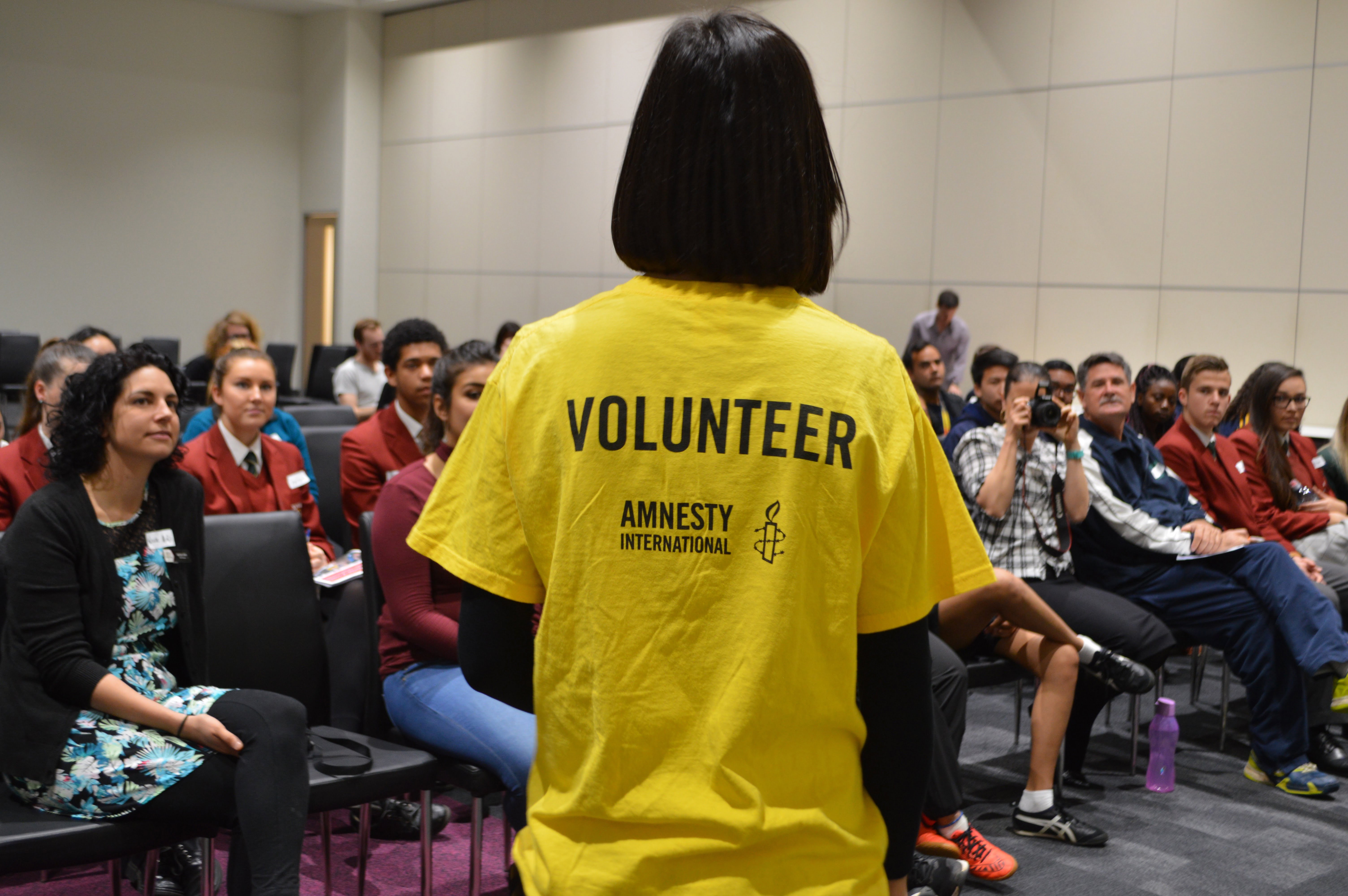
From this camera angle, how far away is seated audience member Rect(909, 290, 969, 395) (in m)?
8.93

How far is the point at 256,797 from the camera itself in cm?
224

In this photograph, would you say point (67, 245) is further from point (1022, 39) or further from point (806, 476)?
point (806, 476)

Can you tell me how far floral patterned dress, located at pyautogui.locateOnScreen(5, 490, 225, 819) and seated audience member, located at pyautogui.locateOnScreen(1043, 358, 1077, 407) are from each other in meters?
3.79

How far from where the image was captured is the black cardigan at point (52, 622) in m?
2.24

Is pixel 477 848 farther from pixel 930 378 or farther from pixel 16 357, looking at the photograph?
pixel 16 357

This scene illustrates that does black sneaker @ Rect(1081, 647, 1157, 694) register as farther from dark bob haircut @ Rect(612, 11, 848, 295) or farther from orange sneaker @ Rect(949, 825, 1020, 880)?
dark bob haircut @ Rect(612, 11, 848, 295)

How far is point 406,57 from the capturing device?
1367cm

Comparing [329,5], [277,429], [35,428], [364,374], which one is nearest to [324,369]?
[364,374]

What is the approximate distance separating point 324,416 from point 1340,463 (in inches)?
178

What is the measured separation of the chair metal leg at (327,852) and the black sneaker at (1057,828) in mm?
1866

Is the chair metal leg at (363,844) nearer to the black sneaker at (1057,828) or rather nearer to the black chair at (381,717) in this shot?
the black chair at (381,717)

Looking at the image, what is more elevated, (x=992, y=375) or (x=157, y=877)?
(x=992, y=375)

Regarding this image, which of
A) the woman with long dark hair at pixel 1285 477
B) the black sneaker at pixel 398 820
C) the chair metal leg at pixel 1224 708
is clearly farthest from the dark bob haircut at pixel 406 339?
the woman with long dark hair at pixel 1285 477

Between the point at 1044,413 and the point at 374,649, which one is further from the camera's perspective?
the point at 1044,413
